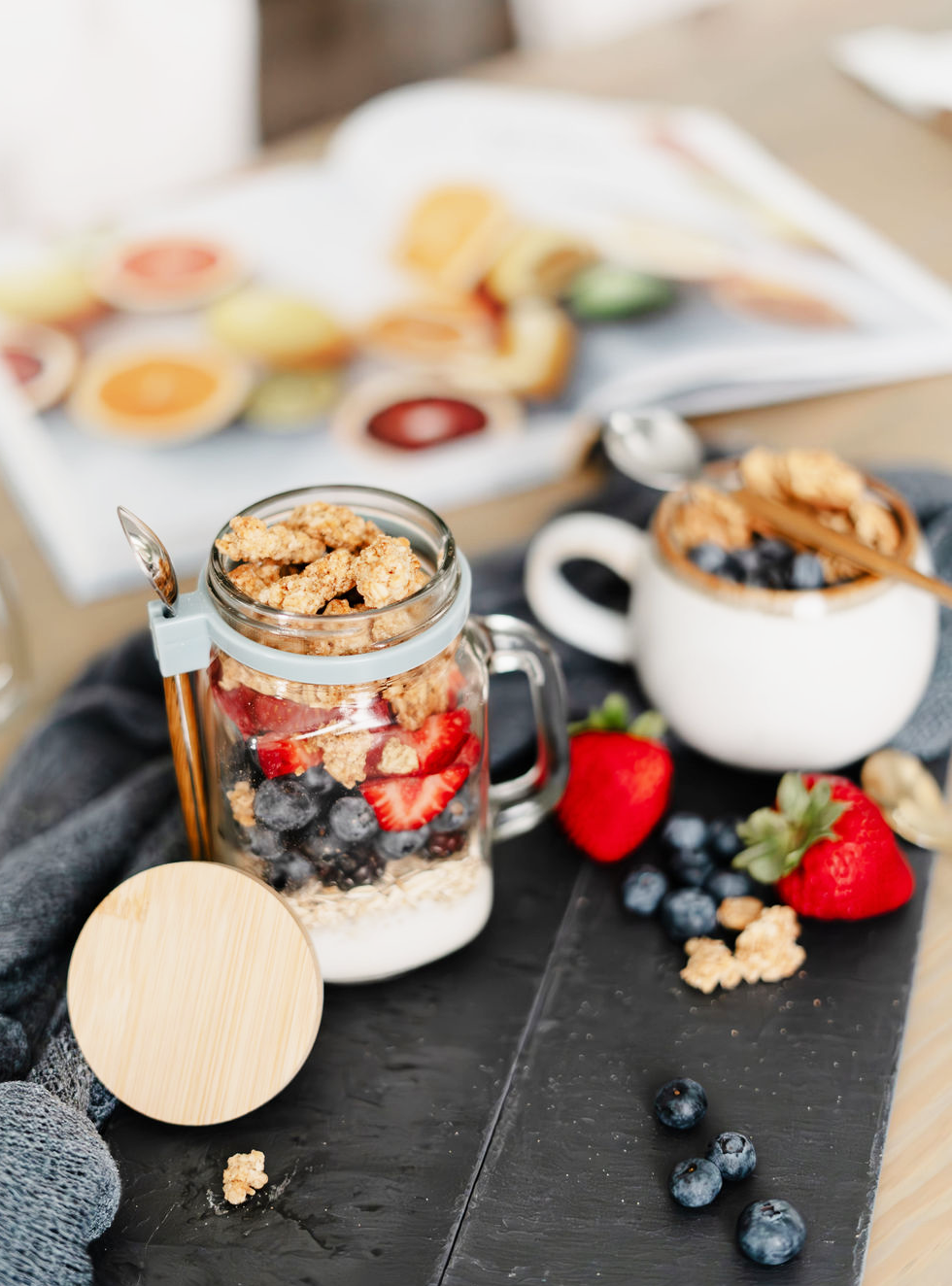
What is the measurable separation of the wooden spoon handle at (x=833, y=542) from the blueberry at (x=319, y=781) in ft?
1.05

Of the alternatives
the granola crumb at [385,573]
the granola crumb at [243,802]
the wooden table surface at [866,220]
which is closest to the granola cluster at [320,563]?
the granola crumb at [385,573]

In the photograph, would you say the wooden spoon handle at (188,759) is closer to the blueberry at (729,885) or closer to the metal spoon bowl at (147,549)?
the metal spoon bowl at (147,549)

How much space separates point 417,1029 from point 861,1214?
0.24 meters

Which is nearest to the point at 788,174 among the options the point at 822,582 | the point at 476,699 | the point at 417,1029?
the point at 822,582

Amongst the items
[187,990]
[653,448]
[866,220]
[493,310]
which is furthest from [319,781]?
[866,220]

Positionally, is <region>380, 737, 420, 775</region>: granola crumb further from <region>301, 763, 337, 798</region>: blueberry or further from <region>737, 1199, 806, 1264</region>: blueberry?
<region>737, 1199, 806, 1264</region>: blueberry

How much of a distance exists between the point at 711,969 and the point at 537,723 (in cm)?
17

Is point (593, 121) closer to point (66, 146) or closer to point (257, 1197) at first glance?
point (66, 146)

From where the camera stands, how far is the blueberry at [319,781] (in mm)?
579

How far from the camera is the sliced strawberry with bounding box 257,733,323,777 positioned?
1.91 ft

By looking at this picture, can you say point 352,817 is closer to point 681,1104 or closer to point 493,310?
point 681,1104

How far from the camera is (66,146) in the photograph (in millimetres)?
1952

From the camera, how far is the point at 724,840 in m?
0.73

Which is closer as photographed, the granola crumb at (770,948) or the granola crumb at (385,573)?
the granola crumb at (385,573)
